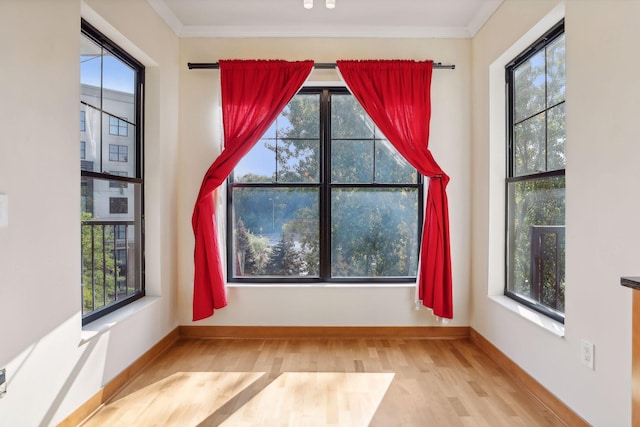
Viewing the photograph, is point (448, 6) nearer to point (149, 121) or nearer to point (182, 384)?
point (149, 121)

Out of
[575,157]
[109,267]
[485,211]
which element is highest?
[575,157]

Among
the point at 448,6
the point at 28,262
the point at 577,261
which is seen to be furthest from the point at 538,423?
the point at 448,6

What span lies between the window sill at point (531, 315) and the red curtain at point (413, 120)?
47cm

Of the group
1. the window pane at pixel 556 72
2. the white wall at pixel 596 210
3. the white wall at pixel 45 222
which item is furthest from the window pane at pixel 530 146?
the white wall at pixel 45 222

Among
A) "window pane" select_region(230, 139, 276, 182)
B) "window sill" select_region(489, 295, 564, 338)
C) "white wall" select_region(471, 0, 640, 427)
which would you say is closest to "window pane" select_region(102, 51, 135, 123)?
"window pane" select_region(230, 139, 276, 182)

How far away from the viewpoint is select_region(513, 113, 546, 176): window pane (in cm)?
253

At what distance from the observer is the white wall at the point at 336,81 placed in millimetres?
3373

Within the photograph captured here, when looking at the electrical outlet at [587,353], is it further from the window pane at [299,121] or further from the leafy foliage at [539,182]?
the window pane at [299,121]

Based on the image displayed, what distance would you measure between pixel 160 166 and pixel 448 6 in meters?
2.54

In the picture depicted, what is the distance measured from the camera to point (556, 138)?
7.77ft

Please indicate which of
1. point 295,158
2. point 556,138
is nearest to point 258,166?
point 295,158

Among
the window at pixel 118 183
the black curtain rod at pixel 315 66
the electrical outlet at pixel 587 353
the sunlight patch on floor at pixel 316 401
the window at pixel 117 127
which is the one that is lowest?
the sunlight patch on floor at pixel 316 401

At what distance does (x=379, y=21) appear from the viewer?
10.6 ft

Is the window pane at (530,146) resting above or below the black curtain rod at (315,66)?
below
